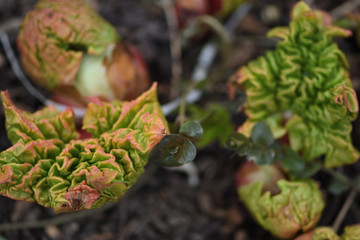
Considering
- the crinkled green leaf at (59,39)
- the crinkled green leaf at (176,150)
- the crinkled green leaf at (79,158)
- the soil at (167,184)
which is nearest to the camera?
the crinkled green leaf at (79,158)

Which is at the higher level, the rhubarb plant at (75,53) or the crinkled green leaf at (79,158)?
the rhubarb plant at (75,53)

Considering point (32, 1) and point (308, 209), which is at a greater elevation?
point (32, 1)

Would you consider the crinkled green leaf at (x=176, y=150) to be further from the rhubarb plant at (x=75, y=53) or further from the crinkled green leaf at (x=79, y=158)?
the rhubarb plant at (x=75, y=53)

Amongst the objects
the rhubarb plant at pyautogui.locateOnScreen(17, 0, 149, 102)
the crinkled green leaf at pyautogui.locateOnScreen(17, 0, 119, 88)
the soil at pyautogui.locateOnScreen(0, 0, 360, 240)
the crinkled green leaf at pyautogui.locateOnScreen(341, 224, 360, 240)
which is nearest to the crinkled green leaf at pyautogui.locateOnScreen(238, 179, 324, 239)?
the crinkled green leaf at pyautogui.locateOnScreen(341, 224, 360, 240)

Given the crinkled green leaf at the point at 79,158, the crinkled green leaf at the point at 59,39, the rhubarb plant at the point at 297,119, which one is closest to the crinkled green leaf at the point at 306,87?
the rhubarb plant at the point at 297,119

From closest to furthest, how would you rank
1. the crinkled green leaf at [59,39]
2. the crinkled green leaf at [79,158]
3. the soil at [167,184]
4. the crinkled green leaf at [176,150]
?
the crinkled green leaf at [79,158]
the crinkled green leaf at [176,150]
the crinkled green leaf at [59,39]
the soil at [167,184]

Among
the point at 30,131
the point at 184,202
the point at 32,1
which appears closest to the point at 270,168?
the point at 184,202

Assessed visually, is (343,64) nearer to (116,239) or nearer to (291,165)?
(291,165)
